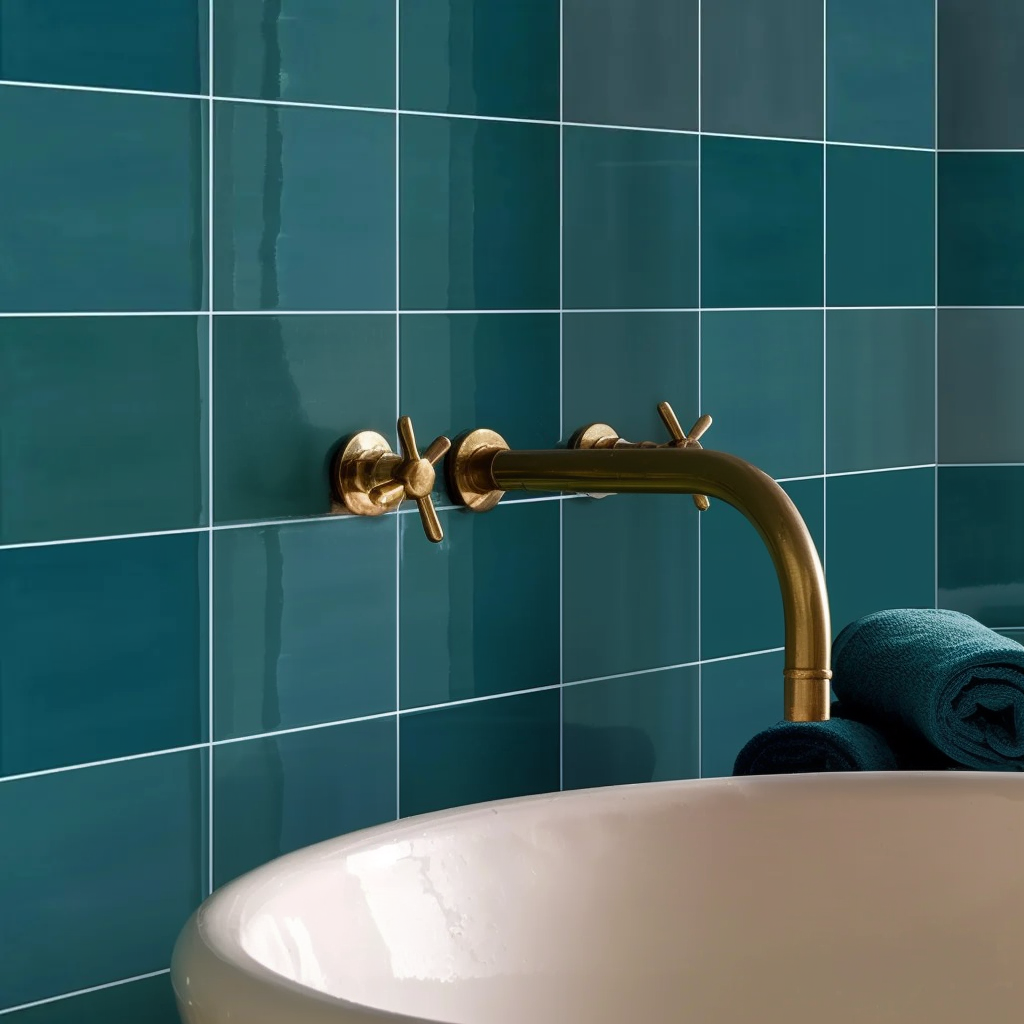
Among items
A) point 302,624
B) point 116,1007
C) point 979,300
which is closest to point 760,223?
point 979,300

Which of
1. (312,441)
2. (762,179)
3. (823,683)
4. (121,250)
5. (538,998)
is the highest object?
(762,179)

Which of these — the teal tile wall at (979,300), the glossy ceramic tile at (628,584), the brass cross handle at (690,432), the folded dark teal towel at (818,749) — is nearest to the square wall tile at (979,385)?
the teal tile wall at (979,300)

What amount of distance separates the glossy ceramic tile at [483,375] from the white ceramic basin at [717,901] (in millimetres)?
419

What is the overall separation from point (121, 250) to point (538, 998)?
52 centimetres

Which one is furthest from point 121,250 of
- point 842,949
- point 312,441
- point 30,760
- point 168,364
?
point 842,949

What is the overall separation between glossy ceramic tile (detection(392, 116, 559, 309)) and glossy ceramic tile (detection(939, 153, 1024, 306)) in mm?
533

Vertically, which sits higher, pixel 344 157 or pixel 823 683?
pixel 344 157

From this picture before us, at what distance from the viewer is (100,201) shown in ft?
3.22

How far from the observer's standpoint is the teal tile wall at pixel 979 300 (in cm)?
160

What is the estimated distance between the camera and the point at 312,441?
1.10 metres

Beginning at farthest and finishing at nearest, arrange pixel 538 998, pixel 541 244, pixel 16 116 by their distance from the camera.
Result: pixel 541 244, pixel 16 116, pixel 538 998

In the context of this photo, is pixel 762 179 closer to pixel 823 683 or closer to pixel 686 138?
pixel 686 138

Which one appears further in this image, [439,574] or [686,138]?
[686,138]

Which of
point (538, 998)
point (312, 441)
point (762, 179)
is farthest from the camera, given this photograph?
point (762, 179)
